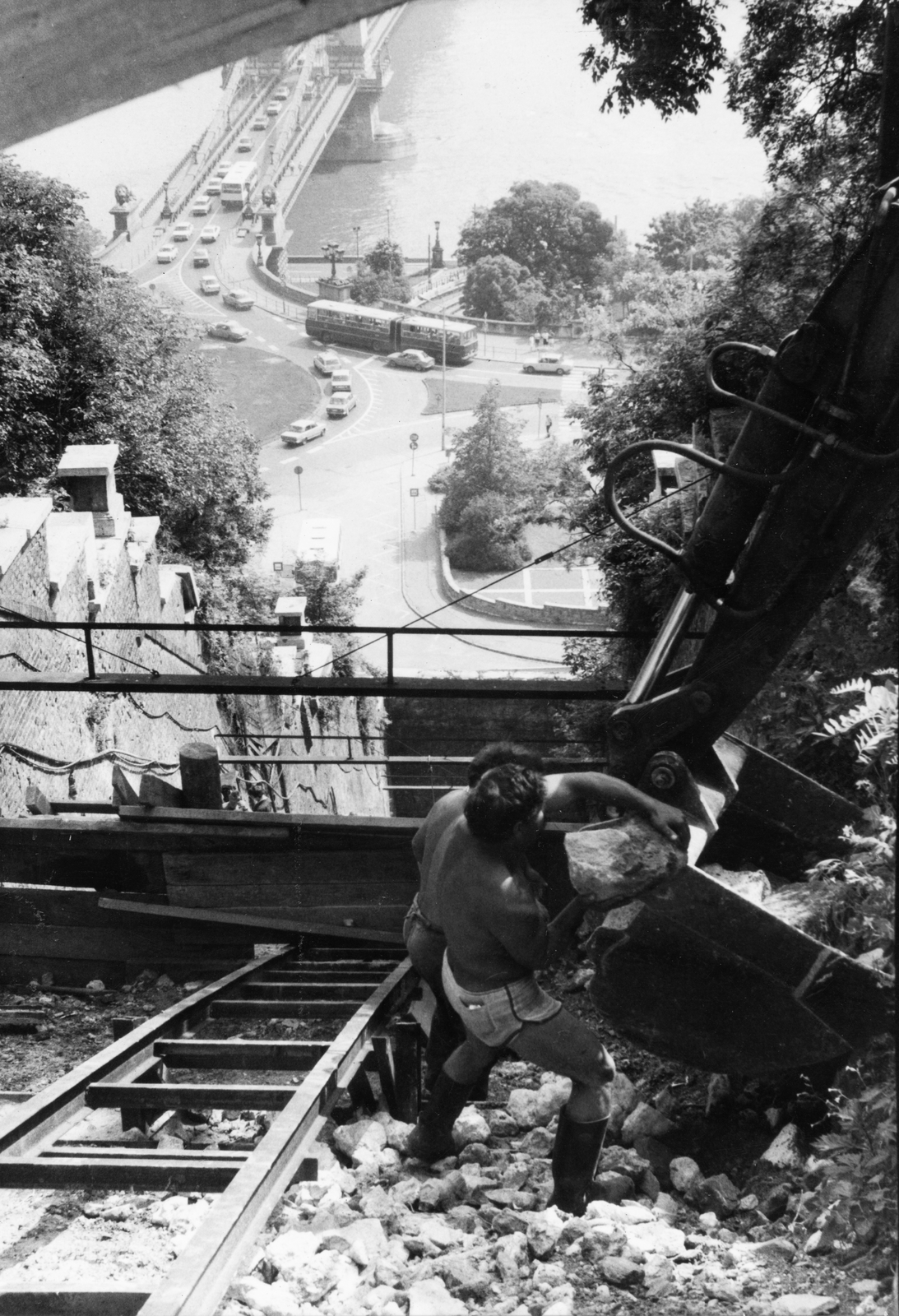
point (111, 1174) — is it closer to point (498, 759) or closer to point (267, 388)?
point (498, 759)

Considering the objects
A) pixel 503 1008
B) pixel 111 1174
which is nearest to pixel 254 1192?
pixel 111 1174

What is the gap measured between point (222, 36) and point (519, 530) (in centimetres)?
5242

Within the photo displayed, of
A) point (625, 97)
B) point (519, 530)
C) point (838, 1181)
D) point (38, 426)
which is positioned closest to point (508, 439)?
point (519, 530)

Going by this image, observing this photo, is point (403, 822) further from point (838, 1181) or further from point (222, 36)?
point (222, 36)

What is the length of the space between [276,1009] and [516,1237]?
2.65 m

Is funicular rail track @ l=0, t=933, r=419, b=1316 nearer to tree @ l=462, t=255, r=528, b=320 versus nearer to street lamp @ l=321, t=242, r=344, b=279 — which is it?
tree @ l=462, t=255, r=528, b=320

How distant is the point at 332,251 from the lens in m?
52.9

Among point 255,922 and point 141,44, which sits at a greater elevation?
point 141,44

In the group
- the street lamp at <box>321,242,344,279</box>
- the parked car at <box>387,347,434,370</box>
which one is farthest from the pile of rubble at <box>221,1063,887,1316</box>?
the parked car at <box>387,347,434,370</box>

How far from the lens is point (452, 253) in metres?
56.4

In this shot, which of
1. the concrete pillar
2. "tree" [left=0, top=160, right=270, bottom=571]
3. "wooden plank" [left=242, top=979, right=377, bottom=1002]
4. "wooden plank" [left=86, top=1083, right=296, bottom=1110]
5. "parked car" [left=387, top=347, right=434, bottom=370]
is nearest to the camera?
"wooden plank" [left=86, top=1083, right=296, bottom=1110]

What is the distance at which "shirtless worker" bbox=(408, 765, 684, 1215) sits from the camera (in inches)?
164

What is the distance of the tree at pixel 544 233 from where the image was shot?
42562 millimetres

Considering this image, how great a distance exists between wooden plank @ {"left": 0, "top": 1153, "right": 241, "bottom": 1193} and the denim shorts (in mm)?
907
